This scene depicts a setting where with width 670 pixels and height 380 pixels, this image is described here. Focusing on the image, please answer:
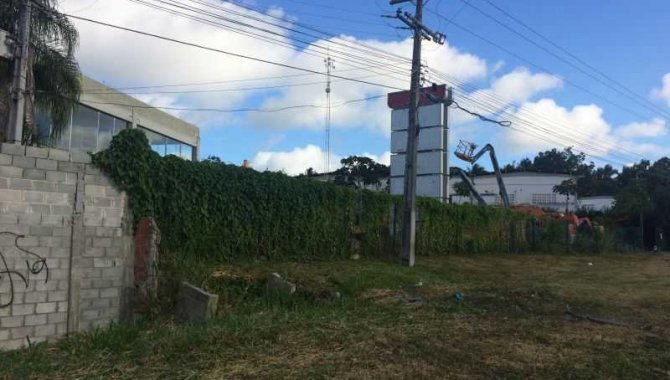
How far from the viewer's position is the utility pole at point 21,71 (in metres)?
15.1

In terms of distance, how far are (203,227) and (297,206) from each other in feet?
12.1

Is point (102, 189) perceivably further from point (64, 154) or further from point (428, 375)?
point (428, 375)

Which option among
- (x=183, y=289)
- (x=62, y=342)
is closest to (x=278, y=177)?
(x=183, y=289)

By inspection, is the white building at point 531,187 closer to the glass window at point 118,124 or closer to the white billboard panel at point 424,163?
the white billboard panel at point 424,163

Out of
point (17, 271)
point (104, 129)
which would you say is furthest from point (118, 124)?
point (17, 271)

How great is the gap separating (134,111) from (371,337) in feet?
79.6

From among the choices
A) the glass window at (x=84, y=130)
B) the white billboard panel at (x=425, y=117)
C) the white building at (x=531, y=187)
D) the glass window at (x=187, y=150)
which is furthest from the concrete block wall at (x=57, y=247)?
the white building at (x=531, y=187)

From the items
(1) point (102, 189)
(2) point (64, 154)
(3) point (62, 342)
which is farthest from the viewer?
(1) point (102, 189)

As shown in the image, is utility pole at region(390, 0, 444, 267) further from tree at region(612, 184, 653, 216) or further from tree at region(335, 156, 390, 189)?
tree at region(335, 156, 390, 189)

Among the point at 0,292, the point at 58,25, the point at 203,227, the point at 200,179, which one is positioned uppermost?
the point at 58,25

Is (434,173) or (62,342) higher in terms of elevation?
(434,173)

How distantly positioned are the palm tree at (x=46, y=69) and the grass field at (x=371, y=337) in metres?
7.70

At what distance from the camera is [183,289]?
35.5 feet

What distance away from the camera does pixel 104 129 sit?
2720 centimetres
